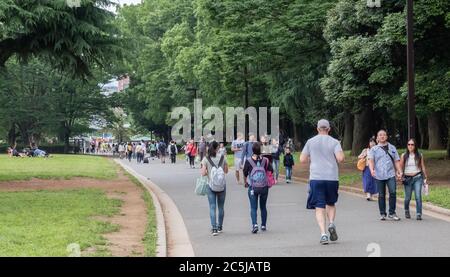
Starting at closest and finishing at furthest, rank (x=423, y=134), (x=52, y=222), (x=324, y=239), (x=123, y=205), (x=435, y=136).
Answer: (x=324, y=239)
(x=52, y=222)
(x=123, y=205)
(x=435, y=136)
(x=423, y=134)

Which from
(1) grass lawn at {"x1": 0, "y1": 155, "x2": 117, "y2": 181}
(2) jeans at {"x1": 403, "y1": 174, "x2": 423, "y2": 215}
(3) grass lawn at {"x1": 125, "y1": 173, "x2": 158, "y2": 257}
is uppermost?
(2) jeans at {"x1": 403, "y1": 174, "x2": 423, "y2": 215}

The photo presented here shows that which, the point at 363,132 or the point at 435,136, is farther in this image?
the point at 435,136

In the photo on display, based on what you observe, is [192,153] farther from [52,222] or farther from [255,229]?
[255,229]

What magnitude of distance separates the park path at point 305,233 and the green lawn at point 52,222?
161 centimetres

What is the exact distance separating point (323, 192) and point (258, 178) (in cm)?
167

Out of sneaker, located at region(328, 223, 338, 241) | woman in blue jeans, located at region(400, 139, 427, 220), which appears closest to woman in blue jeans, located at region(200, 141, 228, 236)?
sneaker, located at region(328, 223, 338, 241)

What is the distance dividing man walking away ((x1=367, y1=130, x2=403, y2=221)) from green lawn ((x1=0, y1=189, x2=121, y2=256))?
16.5ft

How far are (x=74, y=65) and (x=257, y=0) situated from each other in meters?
9.63

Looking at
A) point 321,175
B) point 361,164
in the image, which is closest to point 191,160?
point 361,164

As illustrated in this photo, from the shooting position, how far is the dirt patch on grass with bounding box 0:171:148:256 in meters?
11.1

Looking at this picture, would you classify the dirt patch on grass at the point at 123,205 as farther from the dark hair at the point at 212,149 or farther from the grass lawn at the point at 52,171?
the grass lawn at the point at 52,171

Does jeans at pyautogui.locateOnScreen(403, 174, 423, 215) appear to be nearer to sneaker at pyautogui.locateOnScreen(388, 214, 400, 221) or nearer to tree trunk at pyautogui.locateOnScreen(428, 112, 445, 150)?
sneaker at pyautogui.locateOnScreen(388, 214, 400, 221)

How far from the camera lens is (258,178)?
1262 centimetres
